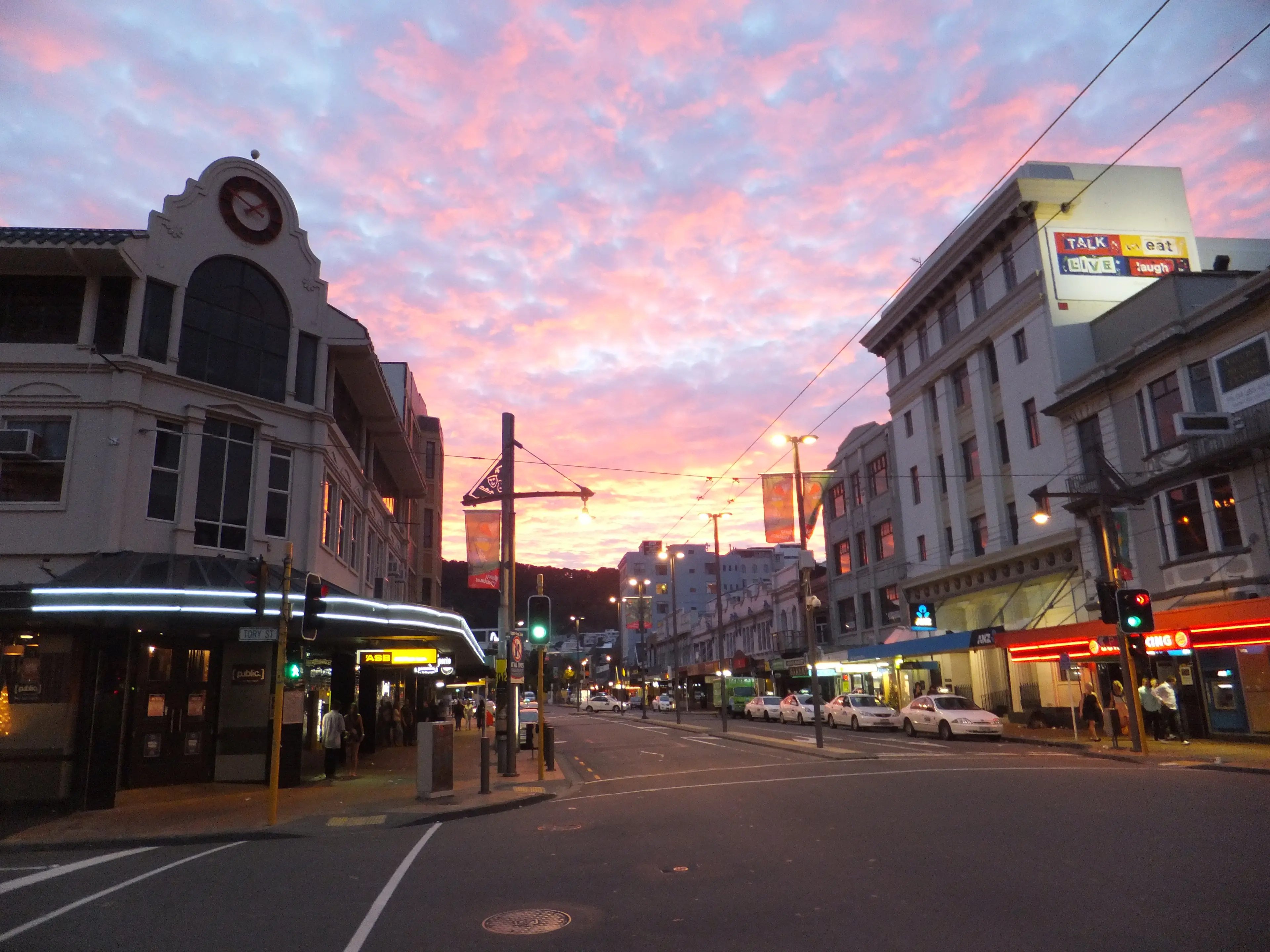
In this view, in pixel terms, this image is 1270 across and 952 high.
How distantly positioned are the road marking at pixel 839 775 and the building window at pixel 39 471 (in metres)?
11.9

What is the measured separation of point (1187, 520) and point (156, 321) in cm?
2839

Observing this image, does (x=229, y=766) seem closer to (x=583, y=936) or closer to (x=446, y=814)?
(x=446, y=814)

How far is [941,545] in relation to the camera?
4391 cm

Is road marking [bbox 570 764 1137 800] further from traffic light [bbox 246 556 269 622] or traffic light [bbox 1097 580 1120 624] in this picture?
traffic light [bbox 246 556 269 622]

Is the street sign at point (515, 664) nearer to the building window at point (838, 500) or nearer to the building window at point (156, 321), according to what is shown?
the building window at point (156, 321)

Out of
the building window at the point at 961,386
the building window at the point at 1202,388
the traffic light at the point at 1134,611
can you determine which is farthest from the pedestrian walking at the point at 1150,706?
the building window at the point at 961,386

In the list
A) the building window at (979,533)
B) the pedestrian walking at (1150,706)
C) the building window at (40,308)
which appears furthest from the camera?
the building window at (979,533)

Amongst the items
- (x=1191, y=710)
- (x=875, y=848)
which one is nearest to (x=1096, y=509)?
(x=1191, y=710)

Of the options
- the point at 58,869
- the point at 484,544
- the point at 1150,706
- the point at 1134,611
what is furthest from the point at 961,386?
the point at 58,869

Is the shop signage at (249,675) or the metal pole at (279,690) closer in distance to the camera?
the metal pole at (279,690)

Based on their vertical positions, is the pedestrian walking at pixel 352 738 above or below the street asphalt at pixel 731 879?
above

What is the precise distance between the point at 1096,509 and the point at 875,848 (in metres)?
26.2

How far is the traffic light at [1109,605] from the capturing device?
69.4 ft

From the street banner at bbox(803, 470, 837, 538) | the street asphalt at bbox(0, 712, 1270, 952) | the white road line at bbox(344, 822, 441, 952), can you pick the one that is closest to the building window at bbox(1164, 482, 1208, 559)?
the street banner at bbox(803, 470, 837, 538)
